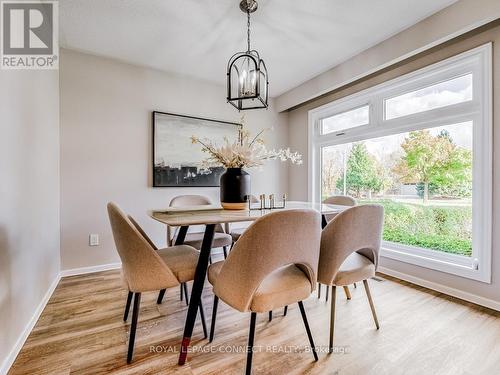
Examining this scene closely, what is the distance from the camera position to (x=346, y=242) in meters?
1.40

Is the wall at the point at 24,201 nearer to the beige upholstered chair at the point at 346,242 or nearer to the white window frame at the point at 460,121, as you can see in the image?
the beige upholstered chair at the point at 346,242

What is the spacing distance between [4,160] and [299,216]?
155 cm

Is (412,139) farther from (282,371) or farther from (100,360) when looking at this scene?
(100,360)

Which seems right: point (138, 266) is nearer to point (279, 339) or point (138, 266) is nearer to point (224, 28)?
point (279, 339)

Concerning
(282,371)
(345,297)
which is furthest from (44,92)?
(345,297)

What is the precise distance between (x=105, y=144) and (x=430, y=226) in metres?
3.61

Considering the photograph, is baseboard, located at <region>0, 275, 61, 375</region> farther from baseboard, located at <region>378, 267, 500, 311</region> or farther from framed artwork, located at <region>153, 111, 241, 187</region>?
baseboard, located at <region>378, 267, 500, 311</region>

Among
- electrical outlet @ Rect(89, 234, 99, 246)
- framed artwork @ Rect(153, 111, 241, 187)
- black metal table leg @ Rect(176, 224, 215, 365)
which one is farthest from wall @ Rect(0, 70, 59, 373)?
framed artwork @ Rect(153, 111, 241, 187)

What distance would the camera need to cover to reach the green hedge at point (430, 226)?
88.7 inches

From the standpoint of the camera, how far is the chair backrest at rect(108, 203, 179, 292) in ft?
4.11

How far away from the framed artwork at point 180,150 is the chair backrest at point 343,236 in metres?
2.25

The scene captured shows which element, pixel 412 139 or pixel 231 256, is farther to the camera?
pixel 412 139

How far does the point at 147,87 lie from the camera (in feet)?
10.0

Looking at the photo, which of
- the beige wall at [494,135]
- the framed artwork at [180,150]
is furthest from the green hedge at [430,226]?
the framed artwork at [180,150]
